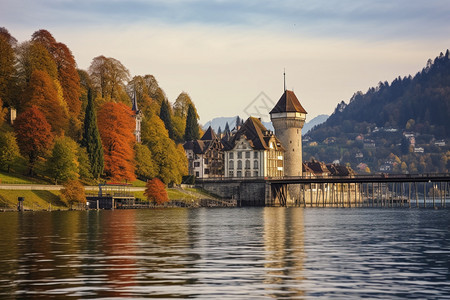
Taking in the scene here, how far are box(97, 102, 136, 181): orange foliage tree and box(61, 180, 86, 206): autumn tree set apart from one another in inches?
861

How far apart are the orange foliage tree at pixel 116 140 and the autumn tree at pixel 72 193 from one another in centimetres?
2187

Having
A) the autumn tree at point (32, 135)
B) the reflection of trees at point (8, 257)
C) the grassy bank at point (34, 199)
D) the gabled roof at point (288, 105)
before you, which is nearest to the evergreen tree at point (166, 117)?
the gabled roof at point (288, 105)

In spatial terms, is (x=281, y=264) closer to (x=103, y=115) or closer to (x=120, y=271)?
(x=120, y=271)

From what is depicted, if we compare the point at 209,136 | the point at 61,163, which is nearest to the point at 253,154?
the point at 209,136

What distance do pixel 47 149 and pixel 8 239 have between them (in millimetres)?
73924

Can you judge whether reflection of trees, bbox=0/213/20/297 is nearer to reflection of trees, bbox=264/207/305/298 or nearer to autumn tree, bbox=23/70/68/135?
reflection of trees, bbox=264/207/305/298

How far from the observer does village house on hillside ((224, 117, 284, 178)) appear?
175 metres

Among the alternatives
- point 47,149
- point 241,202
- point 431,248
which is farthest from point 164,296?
point 241,202

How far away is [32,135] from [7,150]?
23.1 ft

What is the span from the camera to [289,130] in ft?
584

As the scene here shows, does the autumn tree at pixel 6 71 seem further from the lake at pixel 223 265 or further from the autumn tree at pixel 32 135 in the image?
the lake at pixel 223 265

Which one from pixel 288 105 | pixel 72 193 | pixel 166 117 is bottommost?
pixel 72 193

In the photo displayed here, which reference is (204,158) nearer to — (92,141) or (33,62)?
(33,62)

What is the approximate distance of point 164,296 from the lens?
25312 millimetres
